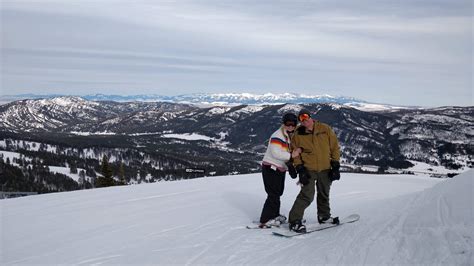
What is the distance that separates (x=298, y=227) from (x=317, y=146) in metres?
1.61

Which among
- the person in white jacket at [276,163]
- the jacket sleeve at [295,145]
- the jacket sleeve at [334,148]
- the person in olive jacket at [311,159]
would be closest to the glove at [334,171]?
the person in olive jacket at [311,159]

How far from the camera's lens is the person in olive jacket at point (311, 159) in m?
8.16

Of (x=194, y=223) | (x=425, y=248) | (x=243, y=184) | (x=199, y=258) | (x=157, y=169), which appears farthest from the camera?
(x=157, y=169)

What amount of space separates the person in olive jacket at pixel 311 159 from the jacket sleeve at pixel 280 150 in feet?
0.59

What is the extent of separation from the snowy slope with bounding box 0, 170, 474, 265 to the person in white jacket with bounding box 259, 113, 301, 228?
58cm

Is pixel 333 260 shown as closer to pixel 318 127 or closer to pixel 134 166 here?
pixel 318 127

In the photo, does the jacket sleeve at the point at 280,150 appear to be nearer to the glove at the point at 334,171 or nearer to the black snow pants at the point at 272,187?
the black snow pants at the point at 272,187

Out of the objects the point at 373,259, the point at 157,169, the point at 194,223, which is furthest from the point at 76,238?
the point at 157,169

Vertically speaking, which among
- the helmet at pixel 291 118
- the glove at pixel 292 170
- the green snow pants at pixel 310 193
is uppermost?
the helmet at pixel 291 118

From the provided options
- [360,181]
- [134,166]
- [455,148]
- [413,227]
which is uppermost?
[413,227]

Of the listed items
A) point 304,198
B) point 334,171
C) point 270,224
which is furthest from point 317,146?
point 270,224

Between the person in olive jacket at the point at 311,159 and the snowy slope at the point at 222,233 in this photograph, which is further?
the person in olive jacket at the point at 311,159

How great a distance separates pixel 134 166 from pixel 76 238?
192 meters

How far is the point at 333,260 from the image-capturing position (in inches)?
247
